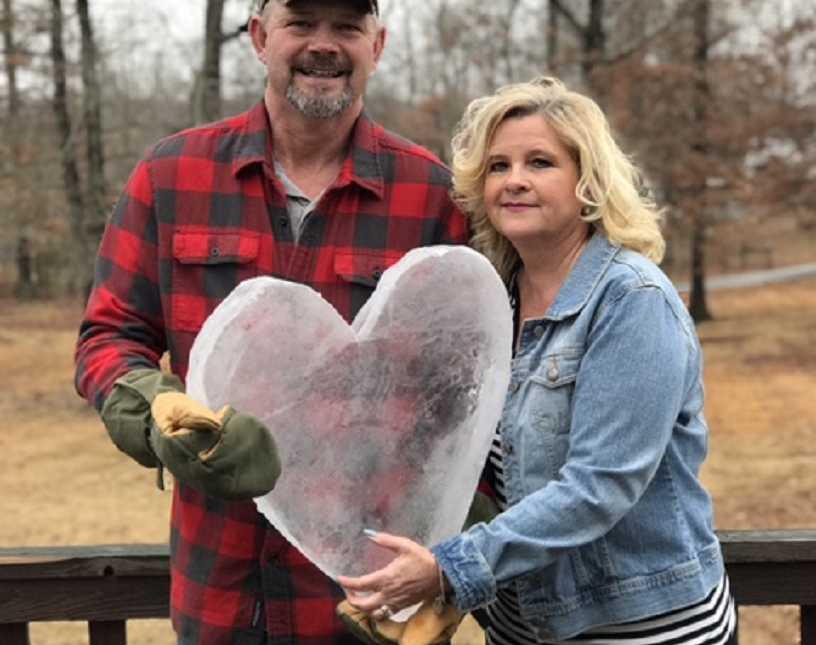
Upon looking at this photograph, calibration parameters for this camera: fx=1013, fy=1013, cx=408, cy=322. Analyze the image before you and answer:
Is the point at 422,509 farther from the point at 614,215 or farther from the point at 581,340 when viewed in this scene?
the point at 614,215

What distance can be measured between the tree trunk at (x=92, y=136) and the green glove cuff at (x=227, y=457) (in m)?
10.5

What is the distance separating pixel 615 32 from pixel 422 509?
17.3 metres

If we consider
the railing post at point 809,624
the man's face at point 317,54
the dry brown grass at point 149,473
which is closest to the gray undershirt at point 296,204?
the man's face at point 317,54

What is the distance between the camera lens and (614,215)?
171 cm

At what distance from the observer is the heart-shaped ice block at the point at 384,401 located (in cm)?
159

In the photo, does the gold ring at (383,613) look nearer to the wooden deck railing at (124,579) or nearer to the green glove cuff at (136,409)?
the green glove cuff at (136,409)

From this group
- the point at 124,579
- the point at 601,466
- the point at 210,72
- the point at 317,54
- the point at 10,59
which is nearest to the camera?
the point at 601,466

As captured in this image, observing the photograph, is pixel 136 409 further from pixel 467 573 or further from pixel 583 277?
pixel 583 277

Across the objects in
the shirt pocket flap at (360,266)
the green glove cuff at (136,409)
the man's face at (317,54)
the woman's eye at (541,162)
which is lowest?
the green glove cuff at (136,409)

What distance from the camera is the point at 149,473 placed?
8445 millimetres

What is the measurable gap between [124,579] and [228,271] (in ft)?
2.57

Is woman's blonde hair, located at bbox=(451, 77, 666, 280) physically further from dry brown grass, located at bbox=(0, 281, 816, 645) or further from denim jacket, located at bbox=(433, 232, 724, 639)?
dry brown grass, located at bbox=(0, 281, 816, 645)

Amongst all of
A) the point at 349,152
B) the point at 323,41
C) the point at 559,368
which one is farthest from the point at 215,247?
the point at 559,368

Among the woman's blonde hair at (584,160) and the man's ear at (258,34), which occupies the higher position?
the man's ear at (258,34)
